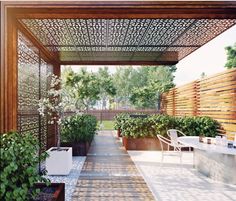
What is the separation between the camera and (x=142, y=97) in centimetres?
2003

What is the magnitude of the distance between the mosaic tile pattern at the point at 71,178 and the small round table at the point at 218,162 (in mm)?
2152

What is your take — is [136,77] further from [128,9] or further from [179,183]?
[128,9]

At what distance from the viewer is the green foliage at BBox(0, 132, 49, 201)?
2.36 m

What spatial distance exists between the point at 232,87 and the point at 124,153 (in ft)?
11.0

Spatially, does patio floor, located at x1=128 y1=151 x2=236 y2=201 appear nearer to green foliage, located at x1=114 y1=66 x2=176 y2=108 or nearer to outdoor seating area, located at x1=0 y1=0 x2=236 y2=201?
outdoor seating area, located at x1=0 y1=0 x2=236 y2=201

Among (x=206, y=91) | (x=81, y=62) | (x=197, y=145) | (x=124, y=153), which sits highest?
(x=81, y=62)

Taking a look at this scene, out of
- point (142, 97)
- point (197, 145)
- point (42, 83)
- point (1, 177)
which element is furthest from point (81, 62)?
point (142, 97)

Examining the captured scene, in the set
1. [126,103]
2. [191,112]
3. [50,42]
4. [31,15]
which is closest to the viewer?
[31,15]

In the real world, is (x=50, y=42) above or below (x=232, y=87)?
above

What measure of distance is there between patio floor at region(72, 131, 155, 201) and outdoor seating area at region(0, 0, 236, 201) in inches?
0.7

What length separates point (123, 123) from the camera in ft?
32.1

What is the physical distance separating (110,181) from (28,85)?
7.78ft

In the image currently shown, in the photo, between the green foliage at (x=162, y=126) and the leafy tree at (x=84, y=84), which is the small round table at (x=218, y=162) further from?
the leafy tree at (x=84, y=84)

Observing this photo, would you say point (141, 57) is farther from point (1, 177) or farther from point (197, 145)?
point (1, 177)
